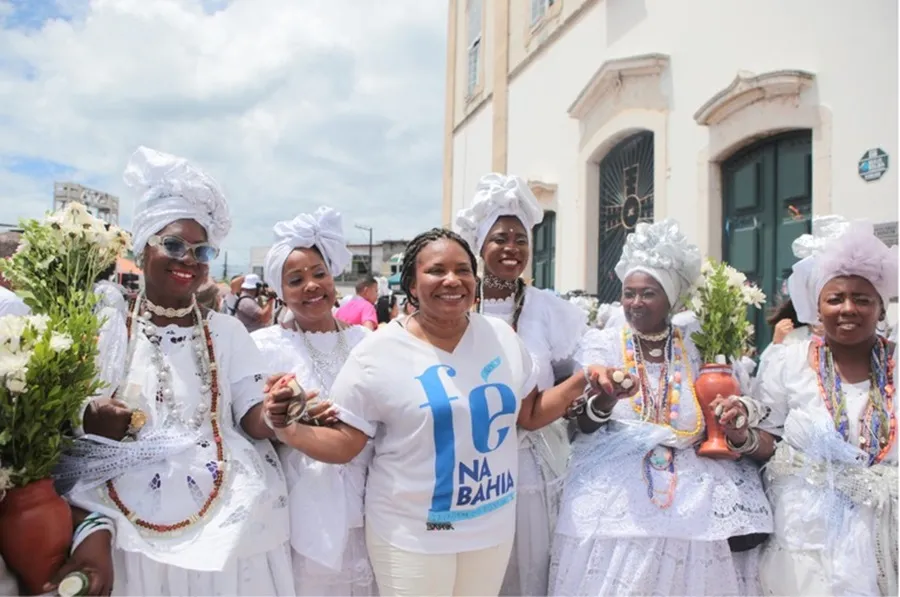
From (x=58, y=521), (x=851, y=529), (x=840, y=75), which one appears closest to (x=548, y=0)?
(x=840, y=75)

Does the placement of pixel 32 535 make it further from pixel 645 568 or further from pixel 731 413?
pixel 731 413

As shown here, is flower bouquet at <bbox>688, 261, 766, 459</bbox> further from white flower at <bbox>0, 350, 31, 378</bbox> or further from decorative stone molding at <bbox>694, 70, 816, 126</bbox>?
decorative stone molding at <bbox>694, 70, 816, 126</bbox>

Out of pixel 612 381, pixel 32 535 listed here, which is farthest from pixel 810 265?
pixel 32 535

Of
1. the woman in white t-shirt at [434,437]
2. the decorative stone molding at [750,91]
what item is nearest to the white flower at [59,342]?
the woman in white t-shirt at [434,437]

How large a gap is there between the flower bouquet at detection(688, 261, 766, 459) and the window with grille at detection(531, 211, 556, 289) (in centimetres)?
816

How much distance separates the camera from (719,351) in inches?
113

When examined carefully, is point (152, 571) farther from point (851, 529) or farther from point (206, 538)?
point (851, 529)

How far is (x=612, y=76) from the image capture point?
857cm

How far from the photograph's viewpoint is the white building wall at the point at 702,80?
5.23 meters

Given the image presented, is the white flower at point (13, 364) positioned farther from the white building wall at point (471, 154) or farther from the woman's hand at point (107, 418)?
the white building wall at point (471, 154)

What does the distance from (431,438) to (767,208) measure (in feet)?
18.4

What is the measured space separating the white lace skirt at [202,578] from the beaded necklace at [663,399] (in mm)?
1479

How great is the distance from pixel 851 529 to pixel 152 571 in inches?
98.8

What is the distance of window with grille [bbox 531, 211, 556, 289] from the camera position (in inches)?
445
